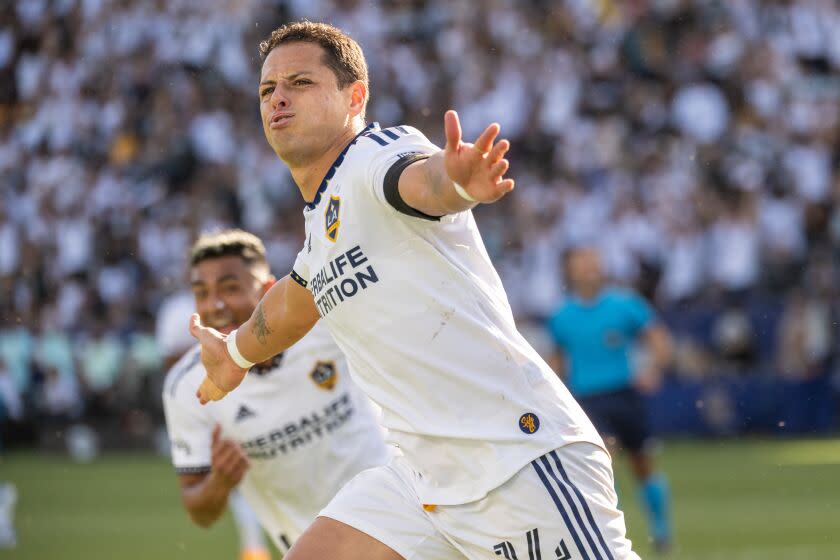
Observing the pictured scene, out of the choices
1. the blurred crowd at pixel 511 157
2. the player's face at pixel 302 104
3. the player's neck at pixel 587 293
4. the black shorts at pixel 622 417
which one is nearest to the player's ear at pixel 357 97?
the player's face at pixel 302 104

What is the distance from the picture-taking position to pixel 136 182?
924 inches

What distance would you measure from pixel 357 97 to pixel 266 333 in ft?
2.99

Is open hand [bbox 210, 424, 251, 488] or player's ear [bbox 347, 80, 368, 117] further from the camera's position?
open hand [bbox 210, 424, 251, 488]

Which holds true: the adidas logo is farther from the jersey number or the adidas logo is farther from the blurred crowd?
the blurred crowd

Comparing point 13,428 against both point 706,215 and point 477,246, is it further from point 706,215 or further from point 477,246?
point 477,246

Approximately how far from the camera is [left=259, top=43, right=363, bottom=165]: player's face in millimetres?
4465

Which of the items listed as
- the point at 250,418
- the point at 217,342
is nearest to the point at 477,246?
the point at 217,342

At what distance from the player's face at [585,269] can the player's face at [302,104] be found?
7.63m

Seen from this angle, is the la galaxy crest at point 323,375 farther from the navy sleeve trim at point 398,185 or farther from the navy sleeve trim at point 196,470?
the navy sleeve trim at point 398,185

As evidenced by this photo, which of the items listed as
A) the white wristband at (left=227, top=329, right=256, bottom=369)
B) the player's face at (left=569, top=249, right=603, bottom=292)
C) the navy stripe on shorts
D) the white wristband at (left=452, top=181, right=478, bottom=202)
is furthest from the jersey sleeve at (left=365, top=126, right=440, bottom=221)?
the player's face at (left=569, top=249, right=603, bottom=292)

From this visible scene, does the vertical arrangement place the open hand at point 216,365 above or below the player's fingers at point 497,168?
below

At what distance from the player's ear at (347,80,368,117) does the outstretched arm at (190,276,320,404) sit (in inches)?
25.2

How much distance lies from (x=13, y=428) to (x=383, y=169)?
1864cm

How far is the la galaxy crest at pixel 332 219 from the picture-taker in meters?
4.25
